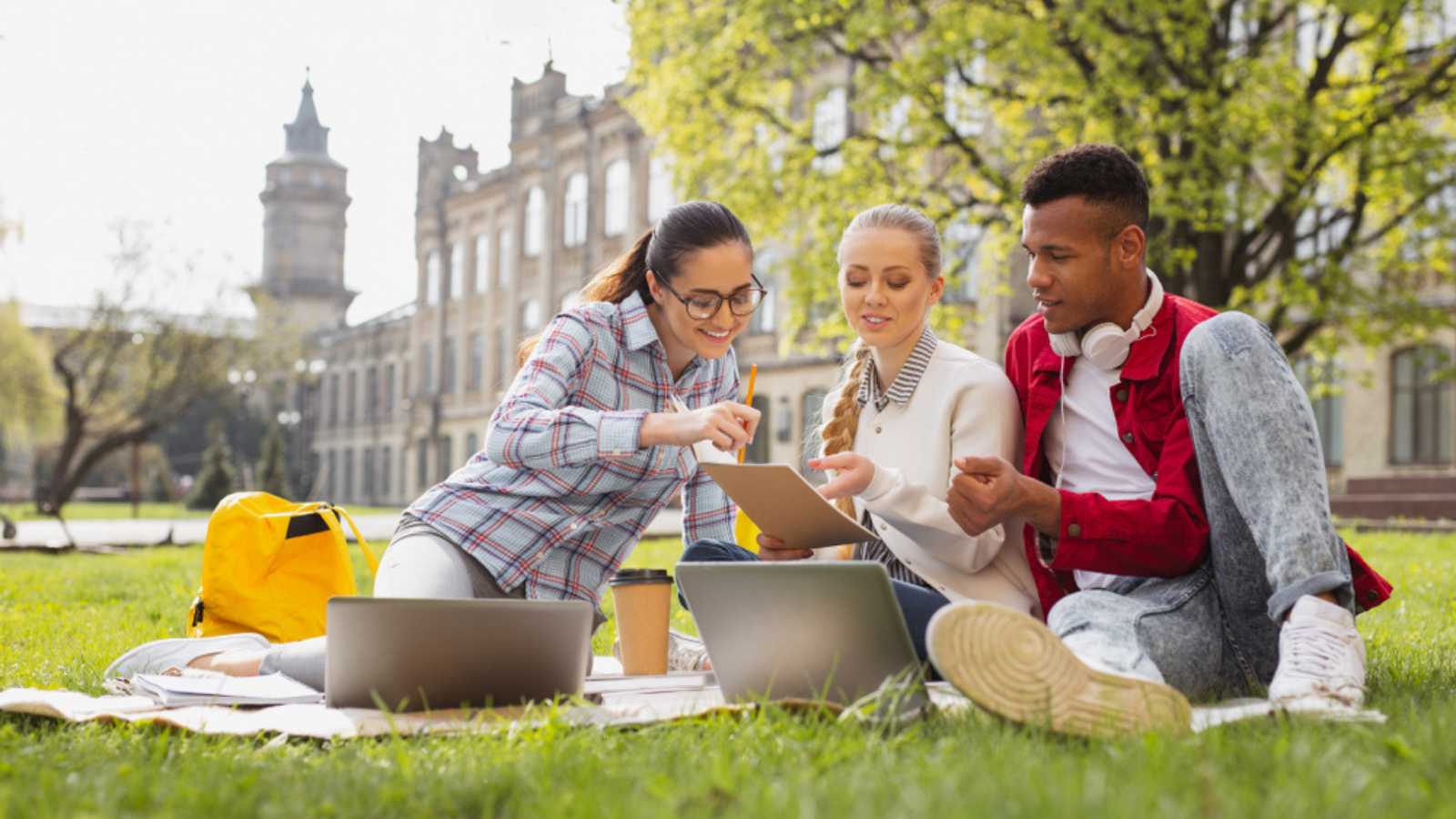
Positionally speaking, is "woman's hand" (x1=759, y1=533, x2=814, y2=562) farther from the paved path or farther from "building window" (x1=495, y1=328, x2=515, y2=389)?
"building window" (x1=495, y1=328, x2=515, y2=389)

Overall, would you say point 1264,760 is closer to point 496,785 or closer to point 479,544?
point 496,785

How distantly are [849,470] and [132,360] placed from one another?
39.3 m

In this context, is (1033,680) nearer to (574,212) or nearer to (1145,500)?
(1145,500)

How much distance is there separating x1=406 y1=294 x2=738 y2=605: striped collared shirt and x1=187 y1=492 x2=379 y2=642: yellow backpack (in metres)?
0.42

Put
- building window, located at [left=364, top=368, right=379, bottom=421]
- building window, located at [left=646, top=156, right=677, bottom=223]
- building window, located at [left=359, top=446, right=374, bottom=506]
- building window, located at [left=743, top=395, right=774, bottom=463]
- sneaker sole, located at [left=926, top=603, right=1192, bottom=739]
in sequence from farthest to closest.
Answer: building window, located at [left=364, top=368, right=379, bottom=421]
building window, located at [left=359, top=446, right=374, bottom=506]
building window, located at [left=646, top=156, right=677, bottom=223]
building window, located at [left=743, top=395, right=774, bottom=463]
sneaker sole, located at [left=926, top=603, right=1192, bottom=739]

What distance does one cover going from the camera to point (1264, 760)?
229 centimetres

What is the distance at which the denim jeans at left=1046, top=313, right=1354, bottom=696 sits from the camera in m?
2.97

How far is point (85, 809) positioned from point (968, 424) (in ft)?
7.47

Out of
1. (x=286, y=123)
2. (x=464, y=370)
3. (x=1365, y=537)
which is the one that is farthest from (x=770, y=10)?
(x=286, y=123)

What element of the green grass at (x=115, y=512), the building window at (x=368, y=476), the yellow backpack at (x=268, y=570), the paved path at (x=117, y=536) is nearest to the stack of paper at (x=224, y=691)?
the yellow backpack at (x=268, y=570)

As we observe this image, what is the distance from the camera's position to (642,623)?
437cm

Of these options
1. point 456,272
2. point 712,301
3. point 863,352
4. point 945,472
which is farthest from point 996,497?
point 456,272

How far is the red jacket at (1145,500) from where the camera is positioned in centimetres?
322

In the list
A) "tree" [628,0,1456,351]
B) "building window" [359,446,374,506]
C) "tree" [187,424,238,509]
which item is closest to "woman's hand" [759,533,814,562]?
"tree" [628,0,1456,351]
